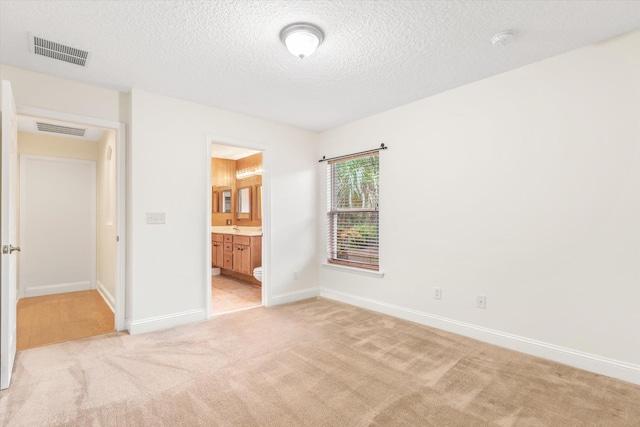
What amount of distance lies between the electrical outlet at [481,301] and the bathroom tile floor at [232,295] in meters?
2.65

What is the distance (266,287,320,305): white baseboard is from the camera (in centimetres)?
423

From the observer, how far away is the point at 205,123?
3.67 metres

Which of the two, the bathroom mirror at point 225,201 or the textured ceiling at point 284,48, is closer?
the textured ceiling at point 284,48

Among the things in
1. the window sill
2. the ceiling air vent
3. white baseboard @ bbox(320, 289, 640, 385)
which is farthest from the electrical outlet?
the ceiling air vent

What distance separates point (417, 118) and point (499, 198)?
1258 millimetres

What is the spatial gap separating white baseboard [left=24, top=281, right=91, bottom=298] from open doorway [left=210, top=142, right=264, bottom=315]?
1.99 meters

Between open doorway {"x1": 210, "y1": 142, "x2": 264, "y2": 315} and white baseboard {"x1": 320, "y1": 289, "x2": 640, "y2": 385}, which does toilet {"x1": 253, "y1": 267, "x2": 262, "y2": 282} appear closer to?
open doorway {"x1": 210, "y1": 142, "x2": 264, "y2": 315}

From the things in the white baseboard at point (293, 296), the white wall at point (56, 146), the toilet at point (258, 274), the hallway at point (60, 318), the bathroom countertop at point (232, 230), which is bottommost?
the hallway at point (60, 318)

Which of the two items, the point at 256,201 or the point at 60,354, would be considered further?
the point at 256,201

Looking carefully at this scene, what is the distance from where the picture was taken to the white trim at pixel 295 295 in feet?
14.0

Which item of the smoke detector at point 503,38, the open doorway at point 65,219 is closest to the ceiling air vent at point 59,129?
the open doorway at point 65,219

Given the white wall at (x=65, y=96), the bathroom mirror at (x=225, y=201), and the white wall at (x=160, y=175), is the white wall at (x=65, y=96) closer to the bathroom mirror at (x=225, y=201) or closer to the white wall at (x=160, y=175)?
the white wall at (x=160, y=175)

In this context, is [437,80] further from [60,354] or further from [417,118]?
[60,354]

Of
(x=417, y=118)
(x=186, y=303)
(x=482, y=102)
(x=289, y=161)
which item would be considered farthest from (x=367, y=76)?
(x=186, y=303)
